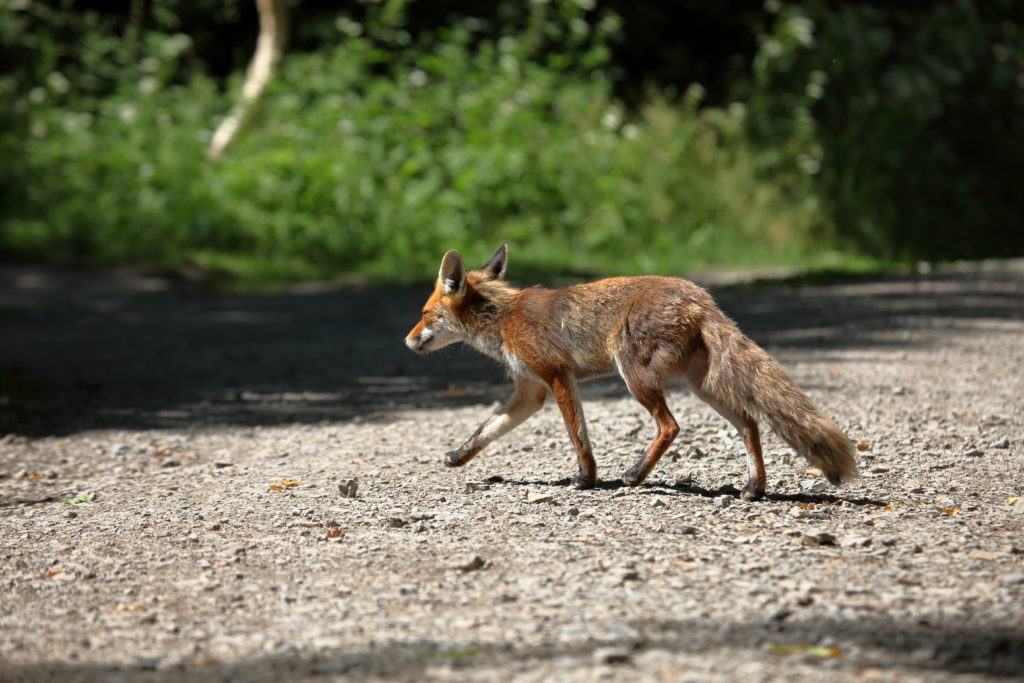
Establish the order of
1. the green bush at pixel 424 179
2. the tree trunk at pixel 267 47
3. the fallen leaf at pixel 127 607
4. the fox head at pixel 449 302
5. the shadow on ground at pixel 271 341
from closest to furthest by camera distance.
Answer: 1. the fallen leaf at pixel 127 607
2. the fox head at pixel 449 302
3. the shadow on ground at pixel 271 341
4. the green bush at pixel 424 179
5. the tree trunk at pixel 267 47

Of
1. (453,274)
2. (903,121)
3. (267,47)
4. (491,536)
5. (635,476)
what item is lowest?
(491,536)

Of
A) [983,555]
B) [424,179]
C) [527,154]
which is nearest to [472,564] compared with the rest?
[983,555]

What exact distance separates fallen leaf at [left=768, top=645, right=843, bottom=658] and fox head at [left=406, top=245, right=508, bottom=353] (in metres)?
2.78

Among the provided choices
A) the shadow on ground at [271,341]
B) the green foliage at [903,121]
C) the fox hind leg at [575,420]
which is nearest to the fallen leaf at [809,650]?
the fox hind leg at [575,420]

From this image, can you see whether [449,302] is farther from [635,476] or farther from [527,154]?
[527,154]

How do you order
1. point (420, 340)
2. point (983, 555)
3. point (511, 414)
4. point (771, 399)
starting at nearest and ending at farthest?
point (983, 555) → point (771, 399) → point (511, 414) → point (420, 340)

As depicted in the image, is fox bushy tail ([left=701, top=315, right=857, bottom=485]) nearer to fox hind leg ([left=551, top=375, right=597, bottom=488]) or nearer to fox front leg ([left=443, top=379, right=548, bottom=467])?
fox hind leg ([left=551, top=375, right=597, bottom=488])

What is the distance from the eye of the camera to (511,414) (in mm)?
5789

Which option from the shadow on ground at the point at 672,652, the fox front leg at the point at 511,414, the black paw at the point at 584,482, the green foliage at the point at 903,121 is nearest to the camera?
the shadow on ground at the point at 672,652

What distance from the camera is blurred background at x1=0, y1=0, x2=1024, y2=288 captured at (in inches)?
632

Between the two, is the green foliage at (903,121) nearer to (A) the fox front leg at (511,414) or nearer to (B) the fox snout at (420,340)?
(B) the fox snout at (420,340)

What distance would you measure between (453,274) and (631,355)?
1072mm

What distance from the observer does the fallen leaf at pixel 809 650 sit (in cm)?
343

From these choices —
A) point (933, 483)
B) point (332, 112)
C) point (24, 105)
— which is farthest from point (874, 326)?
point (24, 105)
